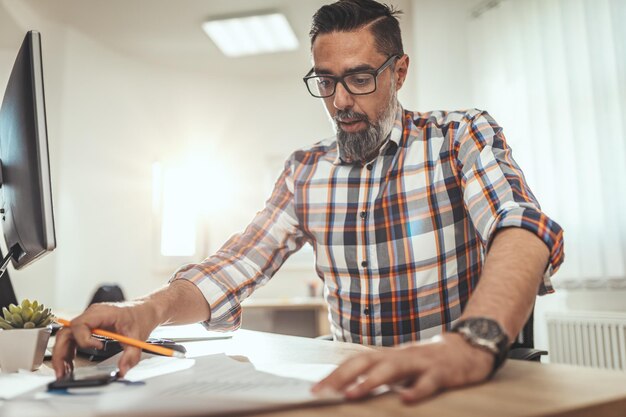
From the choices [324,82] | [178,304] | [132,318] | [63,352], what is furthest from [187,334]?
[324,82]

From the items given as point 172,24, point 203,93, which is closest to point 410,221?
point 172,24

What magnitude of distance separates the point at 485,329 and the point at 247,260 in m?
0.74

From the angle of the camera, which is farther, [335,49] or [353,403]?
[335,49]

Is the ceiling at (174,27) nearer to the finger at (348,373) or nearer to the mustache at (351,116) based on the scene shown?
the mustache at (351,116)

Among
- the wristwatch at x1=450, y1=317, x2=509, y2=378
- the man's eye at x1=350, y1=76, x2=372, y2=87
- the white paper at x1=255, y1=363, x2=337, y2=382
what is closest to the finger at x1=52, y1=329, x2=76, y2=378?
the white paper at x1=255, y1=363, x2=337, y2=382

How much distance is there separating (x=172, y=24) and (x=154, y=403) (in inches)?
154

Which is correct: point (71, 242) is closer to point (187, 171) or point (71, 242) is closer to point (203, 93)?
Answer: point (187, 171)

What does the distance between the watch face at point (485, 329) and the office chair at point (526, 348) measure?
337mm

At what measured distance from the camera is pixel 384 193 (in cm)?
126

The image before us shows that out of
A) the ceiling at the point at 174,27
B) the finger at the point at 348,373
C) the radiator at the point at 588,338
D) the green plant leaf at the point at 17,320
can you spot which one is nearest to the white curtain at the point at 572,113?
the radiator at the point at 588,338

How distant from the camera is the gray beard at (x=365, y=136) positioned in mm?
1221

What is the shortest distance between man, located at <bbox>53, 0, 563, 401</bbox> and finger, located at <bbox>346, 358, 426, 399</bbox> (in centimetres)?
50

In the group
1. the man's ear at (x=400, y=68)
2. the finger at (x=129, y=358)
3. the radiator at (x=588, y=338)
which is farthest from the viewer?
the radiator at (x=588, y=338)

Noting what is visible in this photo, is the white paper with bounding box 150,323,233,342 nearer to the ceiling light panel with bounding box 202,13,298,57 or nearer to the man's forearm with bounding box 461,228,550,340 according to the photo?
the man's forearm with bounding box 461,228,550,340
